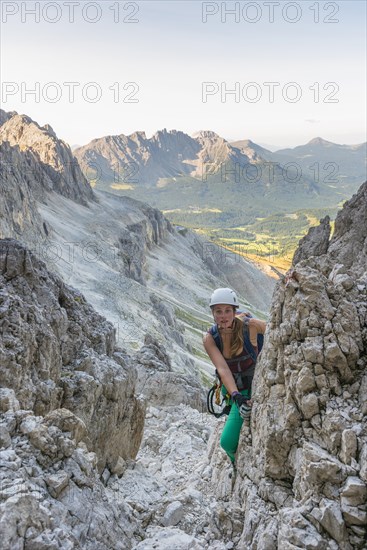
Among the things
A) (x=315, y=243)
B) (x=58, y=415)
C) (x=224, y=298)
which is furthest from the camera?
(x=315, y=243)

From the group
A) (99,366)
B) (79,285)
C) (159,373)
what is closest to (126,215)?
(79,285)

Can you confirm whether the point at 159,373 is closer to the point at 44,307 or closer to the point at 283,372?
the point at 44,307

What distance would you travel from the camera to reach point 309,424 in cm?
811

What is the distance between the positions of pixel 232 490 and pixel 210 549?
257 centimetres

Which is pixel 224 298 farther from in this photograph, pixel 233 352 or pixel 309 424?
pixel 309 424

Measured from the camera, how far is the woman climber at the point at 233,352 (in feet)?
33.2

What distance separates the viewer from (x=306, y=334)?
873cm

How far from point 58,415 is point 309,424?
5012 mm

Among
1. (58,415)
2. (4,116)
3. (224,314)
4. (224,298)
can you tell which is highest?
(4,116)

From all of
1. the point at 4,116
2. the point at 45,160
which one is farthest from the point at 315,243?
the point at 4,116

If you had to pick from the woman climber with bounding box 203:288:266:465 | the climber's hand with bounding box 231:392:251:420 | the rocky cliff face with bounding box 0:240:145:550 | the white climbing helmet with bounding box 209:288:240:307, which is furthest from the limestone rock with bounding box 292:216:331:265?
the climber's hand with bounding box 231:392:251:420

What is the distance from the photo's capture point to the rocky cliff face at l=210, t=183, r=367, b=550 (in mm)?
6625

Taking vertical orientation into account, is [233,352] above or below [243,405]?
above

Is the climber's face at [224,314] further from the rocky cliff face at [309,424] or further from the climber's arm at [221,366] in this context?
the rocky cliff face at [309,424]
